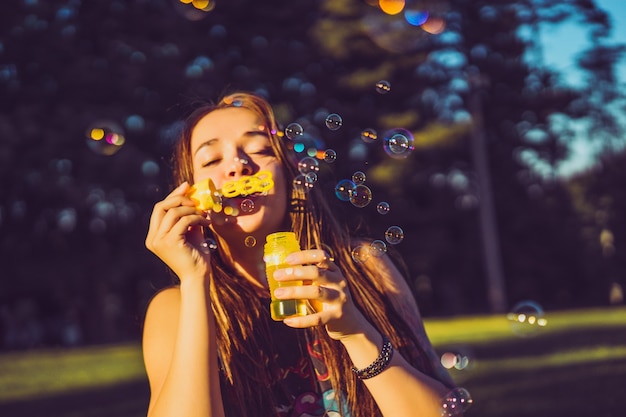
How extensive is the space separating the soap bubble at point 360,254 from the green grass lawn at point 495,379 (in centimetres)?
93

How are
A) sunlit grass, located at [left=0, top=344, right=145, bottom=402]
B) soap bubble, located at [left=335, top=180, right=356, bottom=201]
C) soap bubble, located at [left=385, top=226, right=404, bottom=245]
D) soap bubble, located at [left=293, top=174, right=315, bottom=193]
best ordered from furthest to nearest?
sunlit grass, located at [left=0, top=344, right=145, bottom=402], soap bubble, located at [left=335, top=180, right=356, bottom=201], soap bubble, located at [left=385, top=226, right=404, bottom=245], soap bubble, located at [left=293, top=174, right=315, bottom=193]

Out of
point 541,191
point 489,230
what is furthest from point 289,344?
point 541,191

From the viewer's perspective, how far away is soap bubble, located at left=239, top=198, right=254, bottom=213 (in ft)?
6.84

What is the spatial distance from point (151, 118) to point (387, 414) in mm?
15840

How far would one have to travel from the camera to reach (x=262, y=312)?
2197mm

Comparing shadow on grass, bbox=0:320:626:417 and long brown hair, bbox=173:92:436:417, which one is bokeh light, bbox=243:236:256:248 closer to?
long brown hair, bbox=173:92:436:417

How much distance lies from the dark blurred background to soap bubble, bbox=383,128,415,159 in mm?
8452

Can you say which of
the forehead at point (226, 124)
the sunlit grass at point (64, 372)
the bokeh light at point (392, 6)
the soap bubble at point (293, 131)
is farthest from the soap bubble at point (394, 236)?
the sunlit grass at point (64, 372)

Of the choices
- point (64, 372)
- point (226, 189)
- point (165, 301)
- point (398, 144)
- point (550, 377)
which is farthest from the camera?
point (64, 372)

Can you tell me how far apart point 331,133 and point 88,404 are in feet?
45.4

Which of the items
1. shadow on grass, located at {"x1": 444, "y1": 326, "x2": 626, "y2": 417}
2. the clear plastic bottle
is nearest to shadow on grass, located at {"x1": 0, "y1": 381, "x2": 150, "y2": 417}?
shadow on grass, located at {"x1": 444, "y1": 326, "x2": 626, "y2": 417}

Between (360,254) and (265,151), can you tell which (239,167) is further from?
(360,254)

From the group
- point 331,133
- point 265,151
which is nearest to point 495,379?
point 265,151

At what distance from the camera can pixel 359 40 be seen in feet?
60.5
